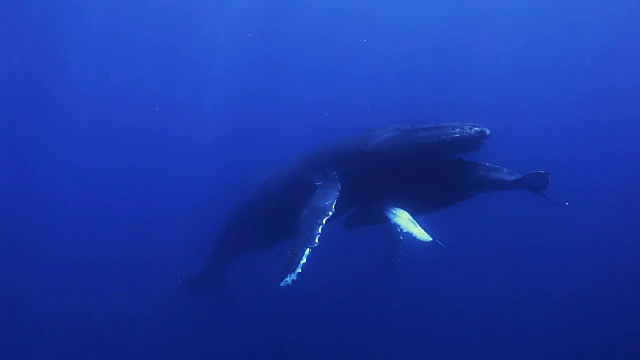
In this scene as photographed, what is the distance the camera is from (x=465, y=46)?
32750 millimetres

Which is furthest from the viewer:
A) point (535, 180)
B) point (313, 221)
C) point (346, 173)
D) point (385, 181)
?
point (346, 173)

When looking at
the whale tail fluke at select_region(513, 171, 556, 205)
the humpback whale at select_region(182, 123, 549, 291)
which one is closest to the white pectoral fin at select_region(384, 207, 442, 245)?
the humpback whale at select_region(182, 123, 549, 291)

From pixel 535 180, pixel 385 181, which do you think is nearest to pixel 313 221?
pixel 385 181

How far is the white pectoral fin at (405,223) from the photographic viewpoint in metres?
8.00

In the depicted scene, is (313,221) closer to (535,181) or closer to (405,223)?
(405,223)

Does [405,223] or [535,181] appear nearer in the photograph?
[535,181]

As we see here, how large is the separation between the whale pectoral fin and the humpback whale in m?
0.01

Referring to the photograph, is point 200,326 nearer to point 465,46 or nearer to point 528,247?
point 528,247

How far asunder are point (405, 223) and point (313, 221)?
142cm

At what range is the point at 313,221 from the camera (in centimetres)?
830

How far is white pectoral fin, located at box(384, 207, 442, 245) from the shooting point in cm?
800

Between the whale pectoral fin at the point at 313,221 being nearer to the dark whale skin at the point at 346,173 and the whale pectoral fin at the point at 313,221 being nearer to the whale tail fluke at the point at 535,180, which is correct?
the dark whale skin at the point at 346,173

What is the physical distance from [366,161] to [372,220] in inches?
46.4

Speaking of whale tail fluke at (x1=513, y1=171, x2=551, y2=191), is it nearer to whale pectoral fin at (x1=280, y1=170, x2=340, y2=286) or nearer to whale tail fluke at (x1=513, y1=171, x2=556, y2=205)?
whale tail fluke at (x1=513, y1=171, x2=556, y2=205)
